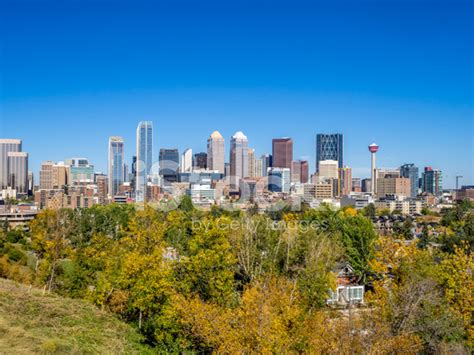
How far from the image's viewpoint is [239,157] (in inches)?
5305

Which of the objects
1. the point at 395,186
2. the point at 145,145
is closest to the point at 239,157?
the point at 145,145

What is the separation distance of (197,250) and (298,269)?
694 centimetres

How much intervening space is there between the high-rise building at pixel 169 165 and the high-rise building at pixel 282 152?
32038 millimetres

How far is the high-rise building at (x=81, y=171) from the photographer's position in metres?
118

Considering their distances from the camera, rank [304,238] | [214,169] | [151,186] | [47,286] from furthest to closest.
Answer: [214,169] → [151,186] → [304,238] → [47,286]

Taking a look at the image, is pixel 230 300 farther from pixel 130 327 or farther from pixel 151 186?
pixel 151 186

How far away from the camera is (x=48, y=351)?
27.5ft

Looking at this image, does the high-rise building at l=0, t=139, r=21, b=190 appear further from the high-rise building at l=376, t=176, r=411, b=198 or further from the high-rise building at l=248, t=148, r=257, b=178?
the high-rise building at l=376, t=176, r=411, b=198

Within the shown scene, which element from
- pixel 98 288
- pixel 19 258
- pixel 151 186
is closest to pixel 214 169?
pixel 151 186

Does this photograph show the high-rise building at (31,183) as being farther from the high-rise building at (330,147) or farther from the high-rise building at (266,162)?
the high-rise building at (330,147)

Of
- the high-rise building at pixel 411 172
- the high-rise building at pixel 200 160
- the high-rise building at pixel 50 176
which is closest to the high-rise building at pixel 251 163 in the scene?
the high-rise building at pixel 200 160

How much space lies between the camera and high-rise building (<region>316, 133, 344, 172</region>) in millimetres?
178000

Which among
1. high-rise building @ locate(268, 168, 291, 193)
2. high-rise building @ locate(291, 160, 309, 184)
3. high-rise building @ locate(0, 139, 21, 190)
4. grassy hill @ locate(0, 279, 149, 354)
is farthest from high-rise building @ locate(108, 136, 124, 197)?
grassy hill @ locate(0, 279, 149, 354)

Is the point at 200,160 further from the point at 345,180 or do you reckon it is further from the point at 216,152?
the point at 345,180
